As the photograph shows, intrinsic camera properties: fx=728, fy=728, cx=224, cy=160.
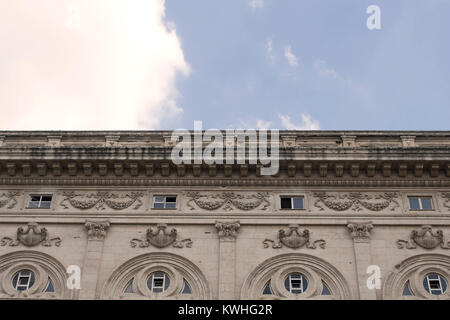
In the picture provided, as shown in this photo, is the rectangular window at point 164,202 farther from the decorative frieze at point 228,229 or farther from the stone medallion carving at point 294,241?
the stone medallion carving at point 294,241

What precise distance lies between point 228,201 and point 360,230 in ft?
16.9

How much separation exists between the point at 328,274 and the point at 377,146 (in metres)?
6.47

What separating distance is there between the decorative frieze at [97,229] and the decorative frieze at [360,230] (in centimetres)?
921

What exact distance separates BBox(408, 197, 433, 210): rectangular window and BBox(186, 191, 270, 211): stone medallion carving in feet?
18.2

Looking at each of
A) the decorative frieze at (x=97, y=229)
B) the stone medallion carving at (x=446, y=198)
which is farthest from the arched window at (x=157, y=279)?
the stone medallion carving at (x=446, y=198)

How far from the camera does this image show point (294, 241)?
27125 millimetres

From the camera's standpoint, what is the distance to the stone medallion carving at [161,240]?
89.5 ft

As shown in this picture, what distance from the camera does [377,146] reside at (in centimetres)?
3011

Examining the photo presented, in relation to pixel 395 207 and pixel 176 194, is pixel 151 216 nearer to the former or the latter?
pixel 176 194

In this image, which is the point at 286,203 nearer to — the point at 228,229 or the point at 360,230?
the point at 228,229

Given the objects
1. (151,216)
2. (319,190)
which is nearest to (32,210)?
(151,216)

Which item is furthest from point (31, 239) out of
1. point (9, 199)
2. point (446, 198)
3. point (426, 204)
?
point (446, 198)

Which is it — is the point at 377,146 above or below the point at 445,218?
above

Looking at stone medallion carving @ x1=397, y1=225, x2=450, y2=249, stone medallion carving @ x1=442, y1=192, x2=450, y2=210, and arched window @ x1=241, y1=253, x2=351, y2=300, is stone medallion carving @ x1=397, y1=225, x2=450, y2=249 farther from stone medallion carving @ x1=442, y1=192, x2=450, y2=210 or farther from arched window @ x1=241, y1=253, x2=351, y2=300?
arched window @ x1=241, y1=253, x2=351, y2=300
